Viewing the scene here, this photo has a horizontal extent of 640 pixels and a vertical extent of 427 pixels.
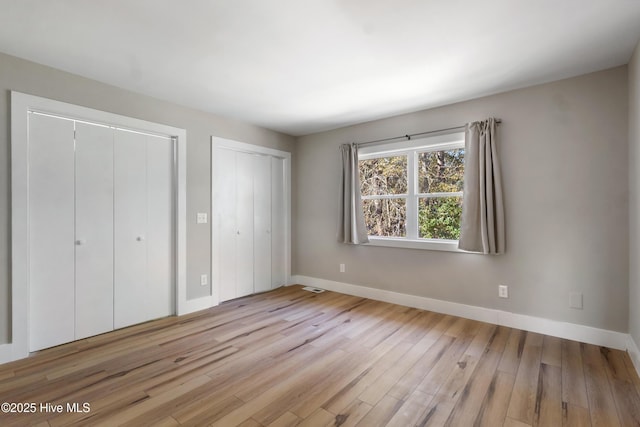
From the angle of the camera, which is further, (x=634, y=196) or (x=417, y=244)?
(x=417, y=244)

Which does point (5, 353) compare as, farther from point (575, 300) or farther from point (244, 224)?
point (575, 300)

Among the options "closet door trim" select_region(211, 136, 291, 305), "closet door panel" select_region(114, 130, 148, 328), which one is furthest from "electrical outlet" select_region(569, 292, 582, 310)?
"closet door panel" select_region(114, 130, 148, 328)

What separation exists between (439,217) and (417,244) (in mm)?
410

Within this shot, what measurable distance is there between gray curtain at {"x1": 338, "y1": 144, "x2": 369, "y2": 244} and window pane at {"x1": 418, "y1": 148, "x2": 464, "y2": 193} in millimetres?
836

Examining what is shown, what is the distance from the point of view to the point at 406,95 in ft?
10.3

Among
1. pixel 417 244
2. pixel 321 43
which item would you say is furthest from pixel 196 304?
pixel 321 43

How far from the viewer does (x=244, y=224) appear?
418 centimetres

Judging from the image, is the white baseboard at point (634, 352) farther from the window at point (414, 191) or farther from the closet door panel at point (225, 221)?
the closet door panel at point (225, 221)

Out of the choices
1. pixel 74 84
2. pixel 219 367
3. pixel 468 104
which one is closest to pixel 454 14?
pixel 468 104

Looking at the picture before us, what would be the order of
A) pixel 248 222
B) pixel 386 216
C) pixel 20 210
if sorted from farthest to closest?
pixel 248 222 → pixel 386 216 → pixel 20 210

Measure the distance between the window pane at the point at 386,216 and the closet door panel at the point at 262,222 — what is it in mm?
1463

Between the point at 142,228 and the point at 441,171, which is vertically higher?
the point at 441,171

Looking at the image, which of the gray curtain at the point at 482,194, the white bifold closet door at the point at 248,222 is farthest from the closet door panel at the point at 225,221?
the gray curtain at the point at 482,194

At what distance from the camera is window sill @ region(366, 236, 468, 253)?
335cm
